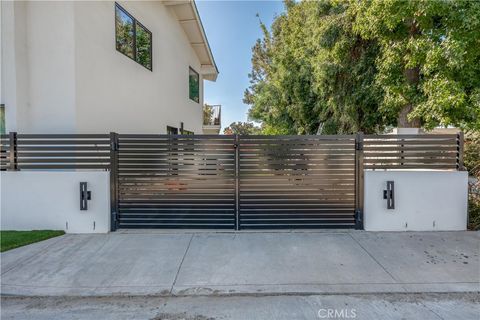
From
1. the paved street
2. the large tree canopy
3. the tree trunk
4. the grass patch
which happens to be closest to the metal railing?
the grass patch

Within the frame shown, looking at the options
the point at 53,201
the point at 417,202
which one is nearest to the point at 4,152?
the point at 53,201

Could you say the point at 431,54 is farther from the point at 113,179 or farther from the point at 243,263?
the point at 113,179

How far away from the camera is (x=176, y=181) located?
525 centimetres

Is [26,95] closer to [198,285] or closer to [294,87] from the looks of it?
[198,285]

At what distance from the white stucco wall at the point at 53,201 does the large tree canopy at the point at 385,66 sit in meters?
7.37

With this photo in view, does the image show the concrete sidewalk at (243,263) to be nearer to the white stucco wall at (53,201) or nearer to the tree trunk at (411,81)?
the white stucco wall at (53,201)

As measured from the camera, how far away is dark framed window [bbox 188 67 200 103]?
12.5 meters

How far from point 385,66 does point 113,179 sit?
730 cm

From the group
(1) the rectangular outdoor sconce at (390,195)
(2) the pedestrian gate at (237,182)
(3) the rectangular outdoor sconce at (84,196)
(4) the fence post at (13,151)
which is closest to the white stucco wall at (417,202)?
(1) the rectangular outdoor sconce at (390,195)

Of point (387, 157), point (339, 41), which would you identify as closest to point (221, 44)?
point (339, 41)

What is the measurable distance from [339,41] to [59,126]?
8.30 metres

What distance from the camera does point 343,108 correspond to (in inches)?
385

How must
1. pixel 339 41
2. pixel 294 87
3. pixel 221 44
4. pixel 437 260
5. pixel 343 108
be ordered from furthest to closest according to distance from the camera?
1. pixel 221 44
2. pixel 294 87
3. pixel 343 108
4. pixel 339 41
5. pixel 437 260

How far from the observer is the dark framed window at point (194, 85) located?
12.5 metres
